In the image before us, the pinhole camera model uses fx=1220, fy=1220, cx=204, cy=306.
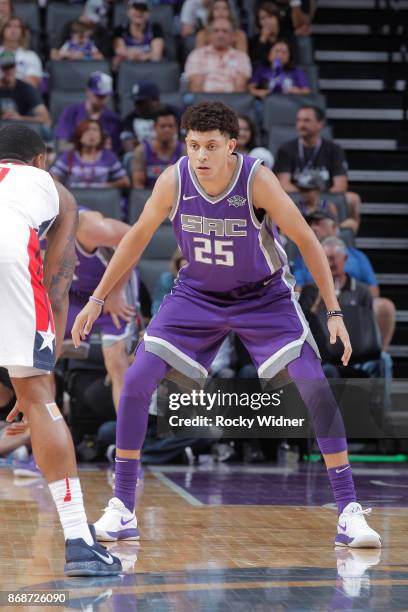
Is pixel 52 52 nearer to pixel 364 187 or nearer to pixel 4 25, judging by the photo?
pixel 4 25

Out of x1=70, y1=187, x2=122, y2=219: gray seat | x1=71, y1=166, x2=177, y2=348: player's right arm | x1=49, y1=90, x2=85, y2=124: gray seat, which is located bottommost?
x1=70, y1=187, x2=122, y2=219: gray seat

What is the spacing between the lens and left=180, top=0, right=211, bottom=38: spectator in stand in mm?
12242

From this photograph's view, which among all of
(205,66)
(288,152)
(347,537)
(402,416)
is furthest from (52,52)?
(347,537)

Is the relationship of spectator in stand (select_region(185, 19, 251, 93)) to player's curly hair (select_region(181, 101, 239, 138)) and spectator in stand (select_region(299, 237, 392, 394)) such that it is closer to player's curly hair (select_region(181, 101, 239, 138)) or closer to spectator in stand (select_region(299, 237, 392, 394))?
spectator in stand (select_region(299, 237, 392, 394))

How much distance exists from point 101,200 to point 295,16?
395 cm

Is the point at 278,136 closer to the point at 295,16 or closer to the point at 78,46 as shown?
the point at 295,16

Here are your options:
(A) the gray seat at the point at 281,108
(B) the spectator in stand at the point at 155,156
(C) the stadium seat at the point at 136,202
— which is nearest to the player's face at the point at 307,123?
(A) the gray seat at the point at 281,108

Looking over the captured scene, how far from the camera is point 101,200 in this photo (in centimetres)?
963

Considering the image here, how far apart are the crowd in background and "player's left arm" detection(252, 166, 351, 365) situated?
314cm

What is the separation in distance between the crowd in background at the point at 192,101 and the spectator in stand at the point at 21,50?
11 mm

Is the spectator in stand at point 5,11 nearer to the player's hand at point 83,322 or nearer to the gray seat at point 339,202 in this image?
the gray seat at point 339,202

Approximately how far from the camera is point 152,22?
40.3 feet

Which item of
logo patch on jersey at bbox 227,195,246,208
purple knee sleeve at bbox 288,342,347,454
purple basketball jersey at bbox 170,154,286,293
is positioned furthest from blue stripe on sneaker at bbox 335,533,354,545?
logo patch on jersey at bbox 227,195,246,208

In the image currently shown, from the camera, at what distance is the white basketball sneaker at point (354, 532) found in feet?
16.1
